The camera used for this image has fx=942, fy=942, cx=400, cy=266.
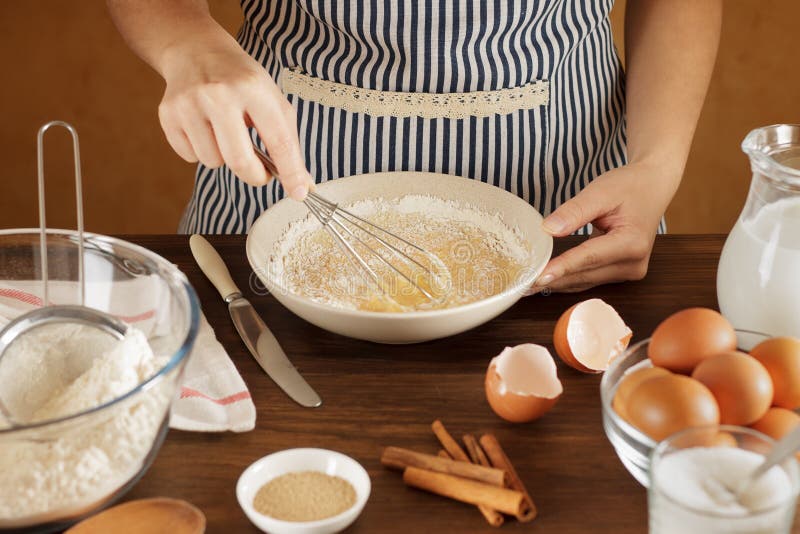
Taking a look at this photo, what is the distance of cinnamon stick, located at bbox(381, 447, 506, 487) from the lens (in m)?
0.79

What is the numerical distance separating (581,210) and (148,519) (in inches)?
23.9

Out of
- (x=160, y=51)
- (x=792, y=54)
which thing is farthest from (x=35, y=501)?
(x=792, y=54)

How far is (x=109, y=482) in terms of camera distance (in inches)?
29.7

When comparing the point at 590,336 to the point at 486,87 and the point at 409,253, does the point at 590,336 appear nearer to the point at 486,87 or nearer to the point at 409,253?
the point at 409,253

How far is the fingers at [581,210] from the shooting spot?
1.08 metres

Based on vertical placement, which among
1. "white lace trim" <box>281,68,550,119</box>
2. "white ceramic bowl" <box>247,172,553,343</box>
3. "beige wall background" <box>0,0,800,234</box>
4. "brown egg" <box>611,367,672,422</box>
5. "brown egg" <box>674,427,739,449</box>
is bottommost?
"beige wall background" <box>0,0,800,234</box>

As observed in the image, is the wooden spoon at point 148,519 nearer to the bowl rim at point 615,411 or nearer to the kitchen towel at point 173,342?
the kitchen towel at point 173,342

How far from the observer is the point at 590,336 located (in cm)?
97

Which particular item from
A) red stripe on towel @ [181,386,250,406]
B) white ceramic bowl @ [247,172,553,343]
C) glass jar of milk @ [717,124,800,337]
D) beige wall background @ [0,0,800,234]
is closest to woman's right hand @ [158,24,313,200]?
white ceramic bowl @ [247,172,553,343]

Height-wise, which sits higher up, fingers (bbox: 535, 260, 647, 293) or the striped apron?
the striped apron

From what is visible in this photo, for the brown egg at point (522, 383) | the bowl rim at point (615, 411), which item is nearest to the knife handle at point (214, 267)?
the brown egg at point (522, 383)

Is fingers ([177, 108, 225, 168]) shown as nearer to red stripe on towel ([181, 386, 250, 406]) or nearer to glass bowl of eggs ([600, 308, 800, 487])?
red stripe on towel ([181, 386, 250, 406])

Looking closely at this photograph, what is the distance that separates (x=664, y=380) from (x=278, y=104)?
0.50m

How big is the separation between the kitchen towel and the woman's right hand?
0.16 metres
